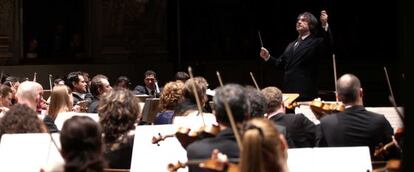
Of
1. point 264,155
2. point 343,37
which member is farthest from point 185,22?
point 264,155

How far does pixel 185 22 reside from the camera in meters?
12.7

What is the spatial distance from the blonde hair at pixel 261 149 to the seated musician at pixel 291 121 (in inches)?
89.6

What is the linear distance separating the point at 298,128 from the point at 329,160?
106cm

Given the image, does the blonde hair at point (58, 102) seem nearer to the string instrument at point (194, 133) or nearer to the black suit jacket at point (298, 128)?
the black suit jacket at point (298, 128)

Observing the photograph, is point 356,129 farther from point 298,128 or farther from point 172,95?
point 172,95

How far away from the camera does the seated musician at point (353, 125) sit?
468cm

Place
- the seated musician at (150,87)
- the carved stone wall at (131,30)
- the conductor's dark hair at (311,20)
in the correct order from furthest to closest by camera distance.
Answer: the carved stone wall at (131,30) < the seated musician at (150,87) < the conductor's dark hair at (311,20)

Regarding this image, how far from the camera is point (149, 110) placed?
24.4 ft


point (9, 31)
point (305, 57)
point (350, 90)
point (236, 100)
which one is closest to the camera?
point (236, 100)

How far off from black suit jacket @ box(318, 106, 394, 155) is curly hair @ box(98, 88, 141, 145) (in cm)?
131

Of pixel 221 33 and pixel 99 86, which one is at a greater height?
pixel 221 33

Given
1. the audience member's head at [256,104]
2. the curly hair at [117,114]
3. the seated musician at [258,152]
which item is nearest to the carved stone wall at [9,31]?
the curly hair at [117,114]

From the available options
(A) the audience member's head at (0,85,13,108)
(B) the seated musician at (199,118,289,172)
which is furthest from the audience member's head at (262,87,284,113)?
(A) the audience member's head at (0,85,13,108)

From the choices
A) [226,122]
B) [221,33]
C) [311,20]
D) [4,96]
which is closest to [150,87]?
[221,33]
